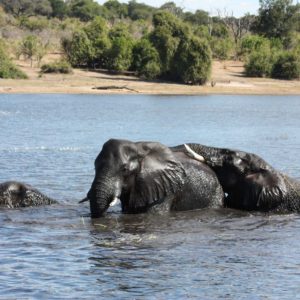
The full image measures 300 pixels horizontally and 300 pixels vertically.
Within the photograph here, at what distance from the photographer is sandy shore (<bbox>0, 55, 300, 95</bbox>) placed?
56406mm

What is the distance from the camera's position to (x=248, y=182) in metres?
13.1

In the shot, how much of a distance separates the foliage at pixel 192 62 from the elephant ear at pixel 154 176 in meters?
50.3

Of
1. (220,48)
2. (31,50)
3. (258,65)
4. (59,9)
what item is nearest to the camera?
(31,50)

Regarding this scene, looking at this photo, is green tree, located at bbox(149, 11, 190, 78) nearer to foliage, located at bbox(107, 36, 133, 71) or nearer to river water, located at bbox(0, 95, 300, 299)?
foliage, located at bbox(107, 36, 133, 71)

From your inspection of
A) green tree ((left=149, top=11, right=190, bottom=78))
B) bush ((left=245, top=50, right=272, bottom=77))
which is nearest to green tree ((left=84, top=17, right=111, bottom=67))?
green tree ((left=149, top=11, right=190, bottom=78))

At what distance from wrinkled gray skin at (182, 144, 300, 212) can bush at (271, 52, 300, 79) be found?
58294mm

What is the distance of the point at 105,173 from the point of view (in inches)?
456

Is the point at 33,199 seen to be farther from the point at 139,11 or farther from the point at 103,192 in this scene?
the point at 139,11

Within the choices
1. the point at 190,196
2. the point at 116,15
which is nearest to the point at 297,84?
the point at 190,196

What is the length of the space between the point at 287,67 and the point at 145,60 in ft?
44.3

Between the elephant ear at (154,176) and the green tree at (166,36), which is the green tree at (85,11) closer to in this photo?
the green tree at (166,36)

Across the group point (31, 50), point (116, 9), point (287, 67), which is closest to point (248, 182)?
point (31, 50)

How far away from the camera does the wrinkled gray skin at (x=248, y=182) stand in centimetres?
1308

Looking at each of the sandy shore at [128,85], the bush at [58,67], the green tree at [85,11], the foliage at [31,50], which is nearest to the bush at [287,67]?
the sandy shore at [128,85]
